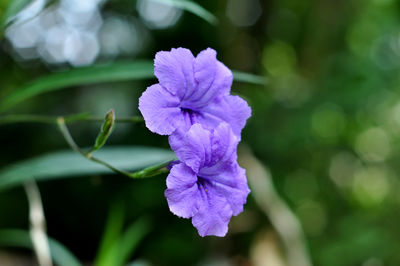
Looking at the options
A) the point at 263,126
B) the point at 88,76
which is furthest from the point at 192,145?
the point at 263,126

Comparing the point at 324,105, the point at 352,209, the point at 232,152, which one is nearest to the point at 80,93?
the point at 324,105

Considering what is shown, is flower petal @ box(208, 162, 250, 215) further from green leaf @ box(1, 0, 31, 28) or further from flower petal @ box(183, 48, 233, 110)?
green leaf @ box(1, 0, 31, 28)

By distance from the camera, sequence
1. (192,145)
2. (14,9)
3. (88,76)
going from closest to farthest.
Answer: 1. (192,145)
2. (14,9)
3. (88,76)

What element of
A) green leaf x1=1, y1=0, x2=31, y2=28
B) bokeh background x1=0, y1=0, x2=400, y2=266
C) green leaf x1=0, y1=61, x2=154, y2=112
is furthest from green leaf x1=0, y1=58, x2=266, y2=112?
bokeh background x1=0, y1=0, x2=400, y2=266

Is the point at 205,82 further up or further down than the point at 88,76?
further up

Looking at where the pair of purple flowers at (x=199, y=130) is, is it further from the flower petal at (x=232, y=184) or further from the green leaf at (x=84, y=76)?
the green leaf at (x=84, y=76)

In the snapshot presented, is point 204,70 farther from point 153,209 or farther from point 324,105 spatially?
point 153,209

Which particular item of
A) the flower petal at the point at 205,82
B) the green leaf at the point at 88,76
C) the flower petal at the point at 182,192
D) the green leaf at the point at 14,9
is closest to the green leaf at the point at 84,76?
the green leaf at the point at 88,76

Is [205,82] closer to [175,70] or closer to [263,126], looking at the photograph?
[175,70]
